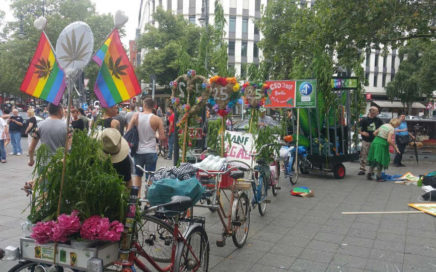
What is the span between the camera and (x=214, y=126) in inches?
280

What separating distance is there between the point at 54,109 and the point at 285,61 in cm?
2281

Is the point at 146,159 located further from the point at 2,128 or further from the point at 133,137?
the point at 2,128

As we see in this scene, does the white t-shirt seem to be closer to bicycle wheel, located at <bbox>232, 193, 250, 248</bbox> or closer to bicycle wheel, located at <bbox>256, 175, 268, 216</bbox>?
bicycle wheel, located at <bbox>256, 175, 268, 216</bbox>

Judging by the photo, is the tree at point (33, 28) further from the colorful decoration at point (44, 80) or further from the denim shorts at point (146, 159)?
the colorful decoration at point (44, 80)

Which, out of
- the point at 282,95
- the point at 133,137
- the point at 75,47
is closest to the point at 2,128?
the point at 133,137

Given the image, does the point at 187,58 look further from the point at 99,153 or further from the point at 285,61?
the point at 285,61

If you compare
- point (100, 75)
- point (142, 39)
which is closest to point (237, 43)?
point (142, 39)

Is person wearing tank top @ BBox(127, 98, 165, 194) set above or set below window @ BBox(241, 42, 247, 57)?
below

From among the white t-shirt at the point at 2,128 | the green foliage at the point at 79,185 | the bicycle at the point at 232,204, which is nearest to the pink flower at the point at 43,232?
the green foliage at the point at 79,185

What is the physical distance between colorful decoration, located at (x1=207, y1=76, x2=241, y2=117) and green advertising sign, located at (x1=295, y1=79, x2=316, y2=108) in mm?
3467

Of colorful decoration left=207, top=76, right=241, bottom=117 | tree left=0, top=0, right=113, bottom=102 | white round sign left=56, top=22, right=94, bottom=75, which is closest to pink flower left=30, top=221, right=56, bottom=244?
white round sign left=56, top=22, right=94, bottom=75

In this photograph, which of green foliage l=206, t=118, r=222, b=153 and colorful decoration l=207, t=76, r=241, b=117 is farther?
green foliage l=206, t=118, r=222, b=153

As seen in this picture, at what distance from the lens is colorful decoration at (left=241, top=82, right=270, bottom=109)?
7465mm

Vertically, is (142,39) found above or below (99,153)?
above
